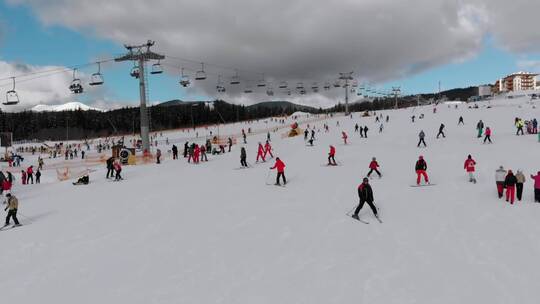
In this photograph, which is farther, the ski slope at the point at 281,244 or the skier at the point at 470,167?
the skier at the point at 470,167

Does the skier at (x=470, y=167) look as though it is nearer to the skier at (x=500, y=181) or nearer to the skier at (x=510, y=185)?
the skier at (x=500, y=181)

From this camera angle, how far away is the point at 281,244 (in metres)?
11.0

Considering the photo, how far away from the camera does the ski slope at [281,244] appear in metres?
8.44

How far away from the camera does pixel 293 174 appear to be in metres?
22.0

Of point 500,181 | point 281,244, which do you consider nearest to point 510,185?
point 500,181

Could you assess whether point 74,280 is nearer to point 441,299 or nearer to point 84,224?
point 84,224

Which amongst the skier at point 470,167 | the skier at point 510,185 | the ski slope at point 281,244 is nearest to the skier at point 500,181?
the skier at point 510,185

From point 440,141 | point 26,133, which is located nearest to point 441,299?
point 440,141

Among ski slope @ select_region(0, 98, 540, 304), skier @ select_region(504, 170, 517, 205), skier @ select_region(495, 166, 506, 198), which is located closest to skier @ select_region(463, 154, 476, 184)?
ski slope @ select_region(0, 98, 540, 304)

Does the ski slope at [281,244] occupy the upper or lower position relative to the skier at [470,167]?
lower

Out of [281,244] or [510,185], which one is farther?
[510,185]

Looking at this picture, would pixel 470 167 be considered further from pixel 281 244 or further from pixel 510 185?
pixel 281 244

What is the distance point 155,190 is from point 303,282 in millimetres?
13034

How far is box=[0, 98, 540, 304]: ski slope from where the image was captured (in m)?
8.44
